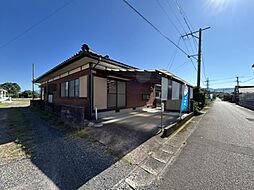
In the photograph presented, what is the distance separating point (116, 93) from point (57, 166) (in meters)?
6.66

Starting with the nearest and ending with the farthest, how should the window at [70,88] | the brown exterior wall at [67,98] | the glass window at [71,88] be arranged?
the brown exterior wall at [67,98], the window at [70,88], the glass window at [71,88]

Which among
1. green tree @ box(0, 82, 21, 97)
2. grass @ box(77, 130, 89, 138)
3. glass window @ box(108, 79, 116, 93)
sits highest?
green tree @ box(0, 82, 21, 97)

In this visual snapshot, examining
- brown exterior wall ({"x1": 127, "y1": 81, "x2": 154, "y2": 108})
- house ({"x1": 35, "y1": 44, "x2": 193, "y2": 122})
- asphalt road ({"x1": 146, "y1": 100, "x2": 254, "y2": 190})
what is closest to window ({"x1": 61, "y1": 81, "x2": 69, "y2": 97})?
house ({"x1": 35, "y1": 44, "x2": 193, "y2": 122})

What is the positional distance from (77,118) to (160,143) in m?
3.72

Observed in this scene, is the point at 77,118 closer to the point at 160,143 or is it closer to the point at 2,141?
the point at 2,141

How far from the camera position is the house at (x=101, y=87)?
6.45 m

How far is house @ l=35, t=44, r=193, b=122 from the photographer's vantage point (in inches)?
254

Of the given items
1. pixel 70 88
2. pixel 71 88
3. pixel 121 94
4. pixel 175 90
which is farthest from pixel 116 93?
pixel 175 90

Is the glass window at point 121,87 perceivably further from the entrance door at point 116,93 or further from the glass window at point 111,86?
the glass window at point 111,86

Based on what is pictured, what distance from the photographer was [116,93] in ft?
30.9

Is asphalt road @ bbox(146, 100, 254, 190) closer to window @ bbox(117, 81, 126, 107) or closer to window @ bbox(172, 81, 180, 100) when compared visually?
window @ bbox(172, 81, 180, 100)

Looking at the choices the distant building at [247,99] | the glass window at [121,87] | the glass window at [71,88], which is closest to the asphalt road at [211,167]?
the glass window at [121,87]

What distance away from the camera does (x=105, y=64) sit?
772 cm

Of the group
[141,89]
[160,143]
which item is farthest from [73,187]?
[141,89]
